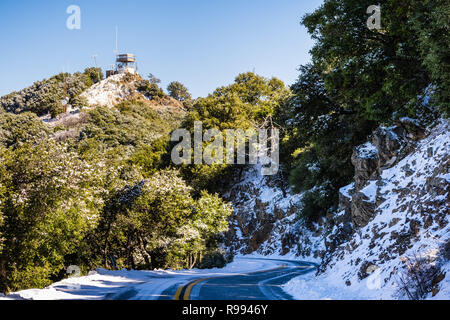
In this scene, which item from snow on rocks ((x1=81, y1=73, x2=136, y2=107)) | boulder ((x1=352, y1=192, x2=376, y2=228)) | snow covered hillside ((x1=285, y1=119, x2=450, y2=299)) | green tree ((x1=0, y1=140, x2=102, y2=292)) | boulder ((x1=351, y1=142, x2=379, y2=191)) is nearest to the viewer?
snow covered hillside ((x1=285, y1=119, x2=450, y2=299))

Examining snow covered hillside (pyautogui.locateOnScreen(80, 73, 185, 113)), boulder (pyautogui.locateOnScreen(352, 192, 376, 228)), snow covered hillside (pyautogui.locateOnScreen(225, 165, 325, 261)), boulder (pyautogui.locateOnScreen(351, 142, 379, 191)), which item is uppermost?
snow covered hillside (pyautogui.locateOnScreen(80, 73, 185, 113))

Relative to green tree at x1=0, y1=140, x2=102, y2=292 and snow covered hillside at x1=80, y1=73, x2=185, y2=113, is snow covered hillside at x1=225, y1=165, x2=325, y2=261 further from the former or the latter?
snow covered hillside at x1=80, y1=73, x2=185, y2=113

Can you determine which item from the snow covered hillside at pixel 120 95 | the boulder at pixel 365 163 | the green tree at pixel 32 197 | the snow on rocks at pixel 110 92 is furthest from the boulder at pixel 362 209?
the snow on rocks at pixel 110 92

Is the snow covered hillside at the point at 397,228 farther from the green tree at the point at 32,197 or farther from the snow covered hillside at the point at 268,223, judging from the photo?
the snow covered hillside at the point at 268,223

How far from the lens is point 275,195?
4597 cm

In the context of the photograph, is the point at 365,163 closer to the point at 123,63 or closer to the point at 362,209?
the point at 362,209

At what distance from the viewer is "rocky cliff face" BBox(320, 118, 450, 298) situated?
26.4 feet

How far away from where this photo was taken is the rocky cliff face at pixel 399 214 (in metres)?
8.05

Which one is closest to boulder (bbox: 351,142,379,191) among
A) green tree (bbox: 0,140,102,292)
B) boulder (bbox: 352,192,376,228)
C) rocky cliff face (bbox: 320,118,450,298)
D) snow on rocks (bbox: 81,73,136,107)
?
rocky cliff face (bbox: 320,118,450,298)

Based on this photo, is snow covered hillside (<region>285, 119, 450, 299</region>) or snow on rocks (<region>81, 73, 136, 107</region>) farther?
snow on rocks (<region>81, 73, 136, 107</region>)

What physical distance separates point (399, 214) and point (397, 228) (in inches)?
29.4

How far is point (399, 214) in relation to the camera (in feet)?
36.9

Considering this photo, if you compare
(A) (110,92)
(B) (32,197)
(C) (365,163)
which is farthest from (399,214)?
(A) (110,92)
